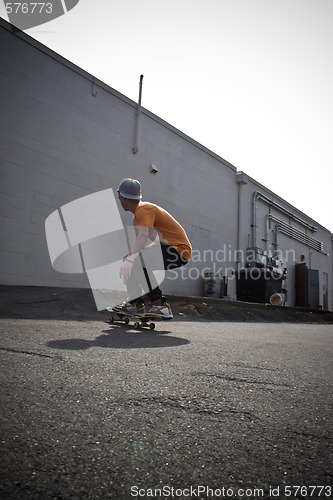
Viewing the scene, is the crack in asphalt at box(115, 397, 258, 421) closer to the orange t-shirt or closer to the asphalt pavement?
the asphalt pavement

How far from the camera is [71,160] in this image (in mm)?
8383

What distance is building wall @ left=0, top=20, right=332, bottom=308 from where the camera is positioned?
7.26 meters

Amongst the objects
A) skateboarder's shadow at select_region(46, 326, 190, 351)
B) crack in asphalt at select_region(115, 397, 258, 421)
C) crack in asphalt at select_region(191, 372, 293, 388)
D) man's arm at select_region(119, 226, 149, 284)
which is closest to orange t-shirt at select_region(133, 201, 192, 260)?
man's arm at select_region(119, 226, 149, 284)

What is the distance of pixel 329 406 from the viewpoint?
128cm

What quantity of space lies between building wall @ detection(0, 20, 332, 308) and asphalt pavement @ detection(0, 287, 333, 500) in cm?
580

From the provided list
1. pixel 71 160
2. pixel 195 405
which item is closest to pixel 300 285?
pixel 71 160

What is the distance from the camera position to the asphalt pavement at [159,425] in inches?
28.5

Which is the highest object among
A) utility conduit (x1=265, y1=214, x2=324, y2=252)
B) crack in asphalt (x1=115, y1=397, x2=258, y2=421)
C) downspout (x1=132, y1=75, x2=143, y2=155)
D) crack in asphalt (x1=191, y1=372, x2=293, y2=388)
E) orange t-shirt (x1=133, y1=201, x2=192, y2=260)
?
downspout (x1=132, y1=75, x2=143, y2=155)

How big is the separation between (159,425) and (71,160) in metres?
8.14

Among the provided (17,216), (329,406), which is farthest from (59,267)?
(329,406)

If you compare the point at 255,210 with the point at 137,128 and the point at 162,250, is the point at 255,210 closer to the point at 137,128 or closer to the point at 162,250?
the point at 137,128

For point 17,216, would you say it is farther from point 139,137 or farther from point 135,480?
point 135,480
